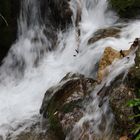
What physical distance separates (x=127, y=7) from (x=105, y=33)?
2.87ft

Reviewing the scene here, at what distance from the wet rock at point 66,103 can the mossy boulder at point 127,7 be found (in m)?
2.19

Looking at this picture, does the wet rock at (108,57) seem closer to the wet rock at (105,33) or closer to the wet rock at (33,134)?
the wet rock at (105,33)

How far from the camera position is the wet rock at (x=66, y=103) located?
5.93 m

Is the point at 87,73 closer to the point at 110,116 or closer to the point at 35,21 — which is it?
the point at 110,116

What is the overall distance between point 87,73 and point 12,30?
236cm

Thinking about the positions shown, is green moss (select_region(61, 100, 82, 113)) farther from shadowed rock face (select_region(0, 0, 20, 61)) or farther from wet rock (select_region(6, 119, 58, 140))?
shadowed rock face (select_region(0, 0, 20, 61))

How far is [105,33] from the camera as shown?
25.5 feet

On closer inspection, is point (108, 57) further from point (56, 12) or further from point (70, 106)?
point (56, 12)

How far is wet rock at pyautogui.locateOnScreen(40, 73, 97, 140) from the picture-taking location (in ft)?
19.4

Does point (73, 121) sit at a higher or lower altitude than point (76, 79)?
lower

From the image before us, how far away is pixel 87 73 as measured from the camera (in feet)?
23.3

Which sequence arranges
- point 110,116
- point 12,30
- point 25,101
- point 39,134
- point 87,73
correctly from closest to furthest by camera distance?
point 110,116, point 39,134, point 87,73, point 25,101, point 12,30

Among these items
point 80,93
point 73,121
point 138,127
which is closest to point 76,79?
point 80,93

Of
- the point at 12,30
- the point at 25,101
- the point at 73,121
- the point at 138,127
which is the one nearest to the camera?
the point at 138,127
